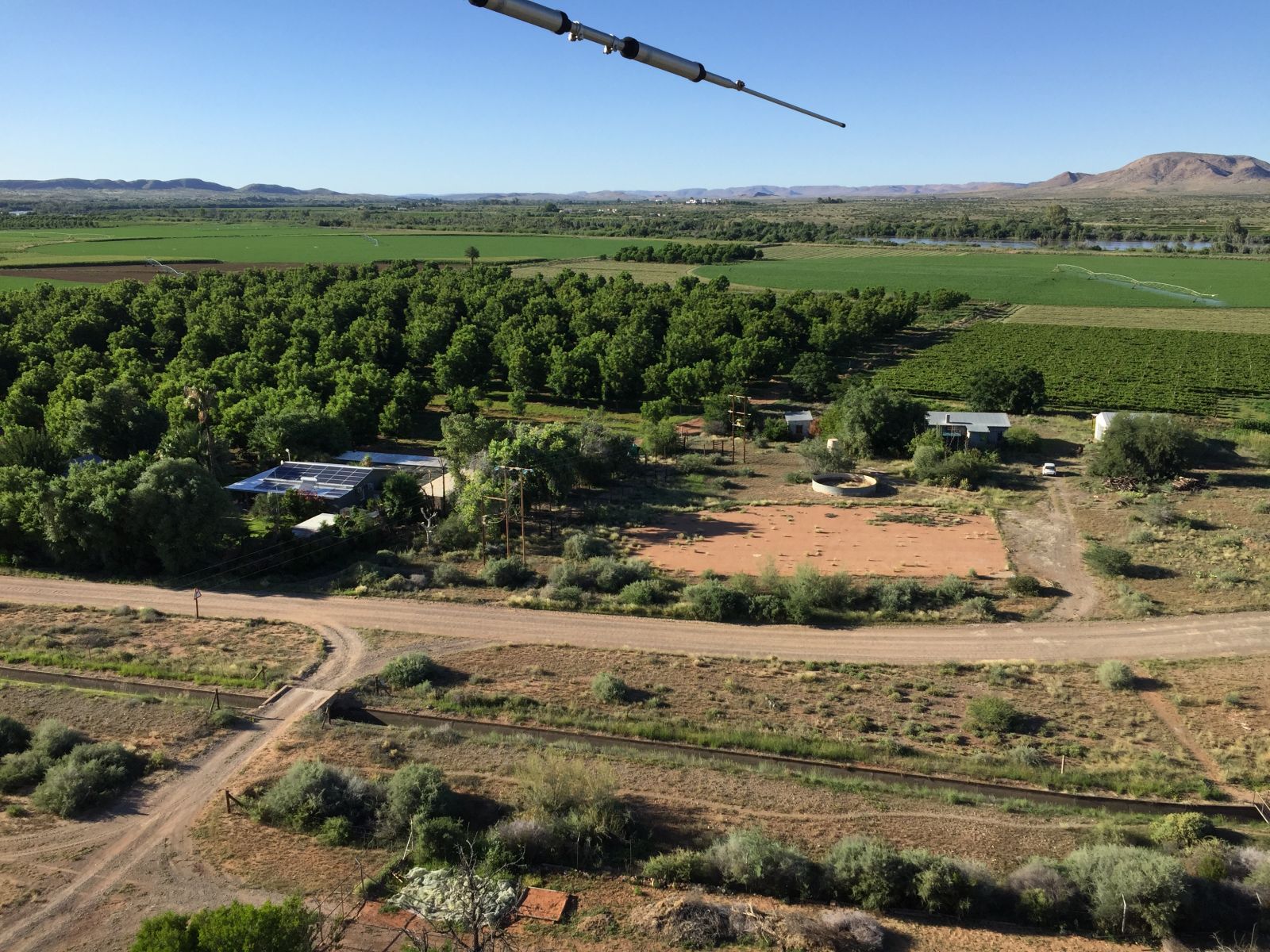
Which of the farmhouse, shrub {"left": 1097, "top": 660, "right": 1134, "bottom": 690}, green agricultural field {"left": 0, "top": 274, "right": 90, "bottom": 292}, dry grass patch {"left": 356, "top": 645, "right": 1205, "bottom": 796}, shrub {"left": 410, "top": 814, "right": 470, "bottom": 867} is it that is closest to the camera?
shrub {"left": 410, "top": 814, "right": 470, "bottom": 867}

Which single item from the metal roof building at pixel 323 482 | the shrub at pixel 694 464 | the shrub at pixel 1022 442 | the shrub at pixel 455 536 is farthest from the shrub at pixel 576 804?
the shrub at pixel 1022 442

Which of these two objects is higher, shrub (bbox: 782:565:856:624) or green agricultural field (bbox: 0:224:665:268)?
green agricultural field (bbox: 0:224:665:268)

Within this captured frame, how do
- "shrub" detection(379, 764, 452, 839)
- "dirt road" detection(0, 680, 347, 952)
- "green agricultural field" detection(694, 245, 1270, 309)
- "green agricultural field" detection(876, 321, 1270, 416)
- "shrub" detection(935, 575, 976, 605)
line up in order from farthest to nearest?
1. "green agricultural field" detection(694, 245, 1270, 309)
2. "green agricultural field" detection(876, 321, 1270, 416)
3. "shrub" detection(935, 575, 976, 605)
4. "shrub" detection(379, 764, 452, 839)
5. "dirt road" detection(0, 680, 347, 952)

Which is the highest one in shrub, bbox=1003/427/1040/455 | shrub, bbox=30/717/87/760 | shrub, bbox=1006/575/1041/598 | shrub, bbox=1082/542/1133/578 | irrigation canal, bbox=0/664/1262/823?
shrub, bbox=1003/427/1040/455

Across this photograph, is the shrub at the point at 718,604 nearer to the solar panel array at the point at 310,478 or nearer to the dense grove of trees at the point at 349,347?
the solar panel array at the point at 310,478

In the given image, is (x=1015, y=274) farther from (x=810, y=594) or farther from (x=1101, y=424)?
(x=810, y=594)

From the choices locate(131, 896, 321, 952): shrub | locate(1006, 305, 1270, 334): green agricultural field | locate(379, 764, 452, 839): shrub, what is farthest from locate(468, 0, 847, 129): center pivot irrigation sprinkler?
locate(1006, 305, 1270, 334): green agricultural field

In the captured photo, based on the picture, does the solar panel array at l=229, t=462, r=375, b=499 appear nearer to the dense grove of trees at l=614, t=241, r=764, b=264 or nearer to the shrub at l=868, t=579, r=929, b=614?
the shrub at l=868, t=579, r=929, b=614

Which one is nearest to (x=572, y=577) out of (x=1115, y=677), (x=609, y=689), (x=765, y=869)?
(x=609, y=689)
